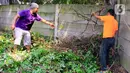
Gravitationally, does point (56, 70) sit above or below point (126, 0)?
below

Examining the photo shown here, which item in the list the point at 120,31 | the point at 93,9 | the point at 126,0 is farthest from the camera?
the point at 93,9

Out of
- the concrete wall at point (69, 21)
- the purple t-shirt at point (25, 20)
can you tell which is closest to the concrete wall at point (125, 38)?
the concrete wall at point (69, 21)

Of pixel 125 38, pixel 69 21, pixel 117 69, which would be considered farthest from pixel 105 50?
pixel 69 21

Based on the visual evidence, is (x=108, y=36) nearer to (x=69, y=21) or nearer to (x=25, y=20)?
(x=69, y=21)

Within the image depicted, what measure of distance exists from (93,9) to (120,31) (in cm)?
133

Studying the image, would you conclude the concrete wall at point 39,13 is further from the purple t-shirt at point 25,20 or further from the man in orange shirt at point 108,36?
the man in orange shirt at point 108,36

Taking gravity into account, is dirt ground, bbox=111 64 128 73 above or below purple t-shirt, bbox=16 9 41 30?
below

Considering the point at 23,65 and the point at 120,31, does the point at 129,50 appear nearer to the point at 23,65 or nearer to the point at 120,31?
the point at 120,31

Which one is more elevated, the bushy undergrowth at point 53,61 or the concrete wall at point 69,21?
the concrete wall at point 69,21

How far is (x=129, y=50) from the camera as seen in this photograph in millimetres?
4699

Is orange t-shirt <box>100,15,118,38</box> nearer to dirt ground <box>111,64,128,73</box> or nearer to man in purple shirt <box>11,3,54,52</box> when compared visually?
dirt ground <box>111,64,128,73</box>

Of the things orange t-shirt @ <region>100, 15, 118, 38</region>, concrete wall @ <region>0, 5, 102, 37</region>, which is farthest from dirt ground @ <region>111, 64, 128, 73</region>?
concrete wall @ <region>0, 5, 102, 37</region>

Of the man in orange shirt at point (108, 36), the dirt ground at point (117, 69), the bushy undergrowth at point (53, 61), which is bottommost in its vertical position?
the dirt ground at point (117, 69)

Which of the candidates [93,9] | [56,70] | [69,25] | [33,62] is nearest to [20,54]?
[33,62]
